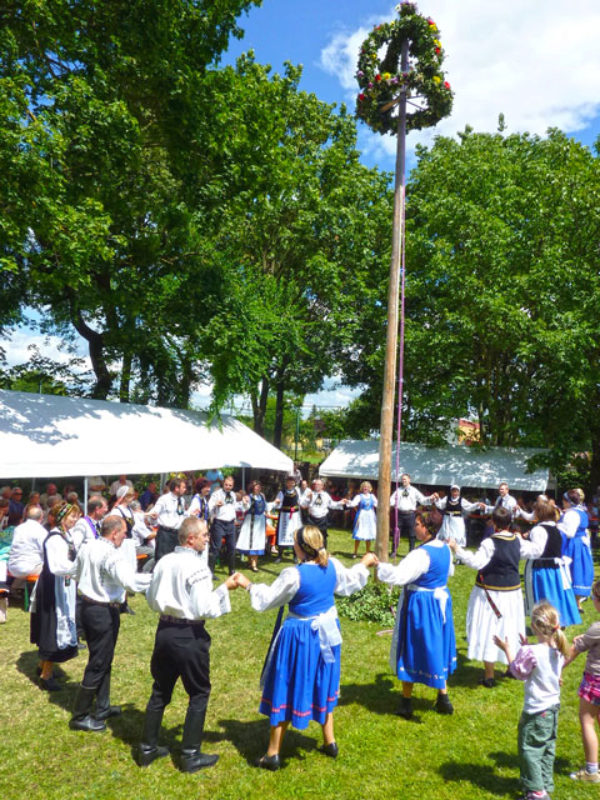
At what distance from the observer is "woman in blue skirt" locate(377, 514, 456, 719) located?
4.80 meters

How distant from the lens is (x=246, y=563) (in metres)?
11.4

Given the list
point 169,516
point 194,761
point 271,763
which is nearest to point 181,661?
point 194,761

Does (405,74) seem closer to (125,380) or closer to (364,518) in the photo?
(364,518)

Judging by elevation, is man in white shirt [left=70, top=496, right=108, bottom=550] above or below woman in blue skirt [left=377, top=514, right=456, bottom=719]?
above

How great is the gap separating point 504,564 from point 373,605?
9.02 feet

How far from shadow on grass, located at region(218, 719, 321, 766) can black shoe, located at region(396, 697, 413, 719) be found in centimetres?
85

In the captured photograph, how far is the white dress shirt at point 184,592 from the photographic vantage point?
3.84 meters

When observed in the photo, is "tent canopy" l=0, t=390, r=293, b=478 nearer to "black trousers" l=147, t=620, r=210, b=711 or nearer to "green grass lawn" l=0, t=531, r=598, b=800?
"green grass lawn" l=0, t=531, r=598, b=800

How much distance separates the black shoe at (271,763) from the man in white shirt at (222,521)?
6025mm

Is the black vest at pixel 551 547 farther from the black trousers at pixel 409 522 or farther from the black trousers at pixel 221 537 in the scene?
the black trousers at pixel 409 522

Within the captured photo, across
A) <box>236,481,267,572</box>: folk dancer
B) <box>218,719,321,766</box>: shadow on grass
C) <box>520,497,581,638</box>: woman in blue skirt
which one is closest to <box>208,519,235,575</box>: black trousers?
<box>236,481,267,572</box>: folk dancer

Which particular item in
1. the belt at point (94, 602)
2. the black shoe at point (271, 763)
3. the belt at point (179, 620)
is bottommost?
the black shoe at point (271, 763)

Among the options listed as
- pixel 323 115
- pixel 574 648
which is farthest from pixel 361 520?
pixel 323 115

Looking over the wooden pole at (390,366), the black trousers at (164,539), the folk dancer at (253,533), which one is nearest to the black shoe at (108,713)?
the wooden pole at (390,366)
